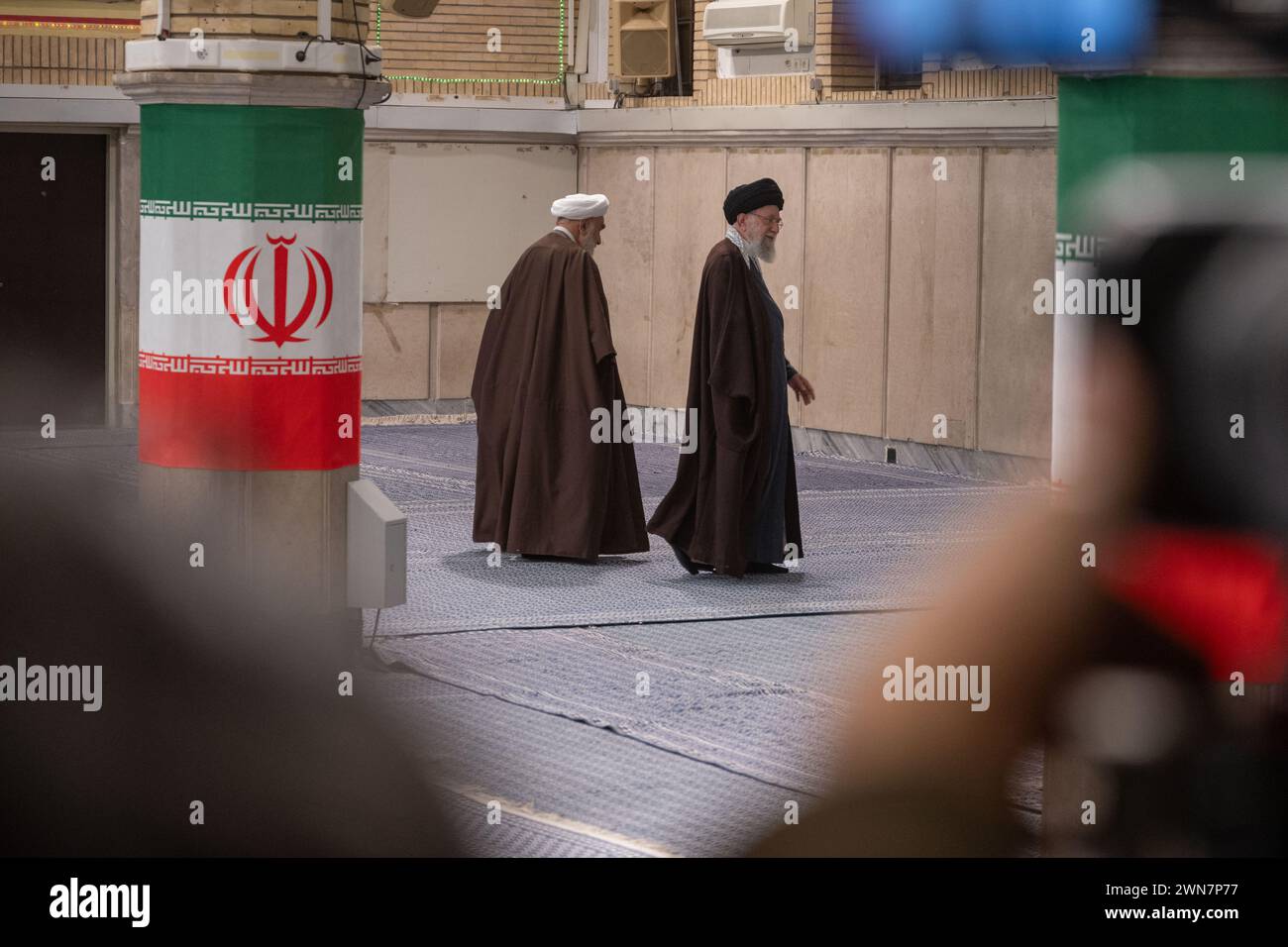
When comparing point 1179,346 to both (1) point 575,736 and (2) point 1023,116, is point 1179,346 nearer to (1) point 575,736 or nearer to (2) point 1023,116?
(1) point 575,736

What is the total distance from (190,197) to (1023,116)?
7.08m

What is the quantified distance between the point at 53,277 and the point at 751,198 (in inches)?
285

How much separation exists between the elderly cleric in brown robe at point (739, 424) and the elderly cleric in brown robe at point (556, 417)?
407 millimetres

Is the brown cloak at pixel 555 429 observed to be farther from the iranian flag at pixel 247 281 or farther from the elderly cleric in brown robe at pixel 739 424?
the iranian flag at pixel 247 281

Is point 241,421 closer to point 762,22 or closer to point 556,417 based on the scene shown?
point 556,417

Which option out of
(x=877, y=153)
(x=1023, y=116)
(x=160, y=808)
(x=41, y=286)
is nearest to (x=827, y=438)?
(x=877, y=153)

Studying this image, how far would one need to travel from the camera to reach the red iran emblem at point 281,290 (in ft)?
23.1

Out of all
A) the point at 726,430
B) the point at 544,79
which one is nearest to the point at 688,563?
the point at 726,430

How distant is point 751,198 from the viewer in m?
9.84

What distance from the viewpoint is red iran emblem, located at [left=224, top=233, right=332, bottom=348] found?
23.1ft

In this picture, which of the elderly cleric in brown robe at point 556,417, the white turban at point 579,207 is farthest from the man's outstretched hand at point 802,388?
the white turban at point 579,207

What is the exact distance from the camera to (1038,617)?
3996mm

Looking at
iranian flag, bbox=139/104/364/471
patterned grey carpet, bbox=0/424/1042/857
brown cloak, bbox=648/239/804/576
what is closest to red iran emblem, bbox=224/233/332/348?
iranian flag, bbox=139/104/364/471

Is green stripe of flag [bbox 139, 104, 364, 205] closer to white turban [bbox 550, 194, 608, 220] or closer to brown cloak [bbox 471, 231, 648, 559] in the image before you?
brown cloak [bbox 471, 231, 648, 559]
